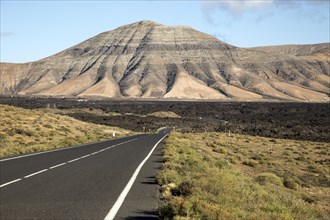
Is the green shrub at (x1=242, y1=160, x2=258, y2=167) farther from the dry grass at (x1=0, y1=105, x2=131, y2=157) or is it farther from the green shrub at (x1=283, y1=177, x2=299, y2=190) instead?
the dry grass at (x1=0, y1=105, x2=131, y2=157)

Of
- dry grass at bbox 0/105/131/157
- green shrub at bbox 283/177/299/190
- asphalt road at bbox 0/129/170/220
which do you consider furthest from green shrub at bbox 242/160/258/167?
asphalt road at bbox 0/129/170/220

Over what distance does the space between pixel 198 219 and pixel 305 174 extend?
23.9m

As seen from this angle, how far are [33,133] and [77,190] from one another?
2651 centimetres

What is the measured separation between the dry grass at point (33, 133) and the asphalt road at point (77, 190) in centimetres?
739

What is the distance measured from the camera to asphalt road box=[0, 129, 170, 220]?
9617 millimetres

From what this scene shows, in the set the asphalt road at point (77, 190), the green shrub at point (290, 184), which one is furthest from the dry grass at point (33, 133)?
the green shrub at point (290, 184)

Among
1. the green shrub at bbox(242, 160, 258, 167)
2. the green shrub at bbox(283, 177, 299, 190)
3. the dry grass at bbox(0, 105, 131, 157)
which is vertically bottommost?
the green shrub at bbox(242, 160, 258, 167)

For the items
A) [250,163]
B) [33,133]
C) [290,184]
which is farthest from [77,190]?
[33,133]

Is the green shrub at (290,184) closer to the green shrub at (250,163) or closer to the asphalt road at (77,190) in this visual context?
the asphalt road at (77,190)

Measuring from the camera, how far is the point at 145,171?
1719 centimetres

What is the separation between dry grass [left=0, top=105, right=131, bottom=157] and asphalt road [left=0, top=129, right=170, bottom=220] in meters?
7.39

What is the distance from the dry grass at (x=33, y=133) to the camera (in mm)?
28438

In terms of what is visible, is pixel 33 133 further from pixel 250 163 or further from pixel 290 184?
pixel 290 184

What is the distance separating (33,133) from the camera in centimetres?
3769
